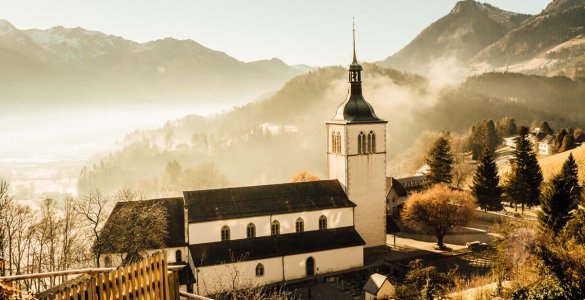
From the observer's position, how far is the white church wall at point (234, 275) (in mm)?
32838

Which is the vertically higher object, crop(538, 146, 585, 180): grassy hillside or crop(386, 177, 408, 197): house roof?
crop(538, 146, 585, 180): grassy hillside

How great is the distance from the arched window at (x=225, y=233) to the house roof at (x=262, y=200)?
0.94 metres

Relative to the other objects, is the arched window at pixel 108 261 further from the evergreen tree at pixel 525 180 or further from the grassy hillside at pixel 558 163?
the grassy hillside at pixel 558 163

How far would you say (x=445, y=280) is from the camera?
28.1 m

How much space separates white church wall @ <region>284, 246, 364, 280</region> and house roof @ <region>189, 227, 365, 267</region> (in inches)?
16.7

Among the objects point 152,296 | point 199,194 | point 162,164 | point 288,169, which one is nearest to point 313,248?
point 199,194

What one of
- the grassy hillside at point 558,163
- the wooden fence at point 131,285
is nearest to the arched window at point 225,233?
the wooden fence at point 131,285

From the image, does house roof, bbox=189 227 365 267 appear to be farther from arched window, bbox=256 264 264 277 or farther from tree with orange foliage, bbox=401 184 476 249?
tree with orange foliage, bbox=401 184 476 249

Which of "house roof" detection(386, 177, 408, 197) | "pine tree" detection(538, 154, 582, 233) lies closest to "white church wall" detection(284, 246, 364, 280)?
"pine tree" detection(538, 154, 582, 233)

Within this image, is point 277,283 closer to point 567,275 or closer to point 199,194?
point 199,194

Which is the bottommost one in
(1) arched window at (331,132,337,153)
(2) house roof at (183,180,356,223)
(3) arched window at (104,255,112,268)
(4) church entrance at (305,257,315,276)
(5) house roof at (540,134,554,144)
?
(4) church entrance at (305,257,315,276)

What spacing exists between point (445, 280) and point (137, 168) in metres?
126

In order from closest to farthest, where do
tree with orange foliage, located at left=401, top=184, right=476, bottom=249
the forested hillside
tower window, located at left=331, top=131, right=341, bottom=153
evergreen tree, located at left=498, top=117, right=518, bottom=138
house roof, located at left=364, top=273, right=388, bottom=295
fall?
house roof, located at left=364, top=273, right=388, bottom=295, tower window, located at left=331, top=131, right=341, bottom=153, tree with orange foliage, located at left=401, top=184, right=476, bottom=249, evergreen tree, located at left=498, top=117, right=518, bottom=138, the forested hillside

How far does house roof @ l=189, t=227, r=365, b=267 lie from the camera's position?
33781 millimetres
